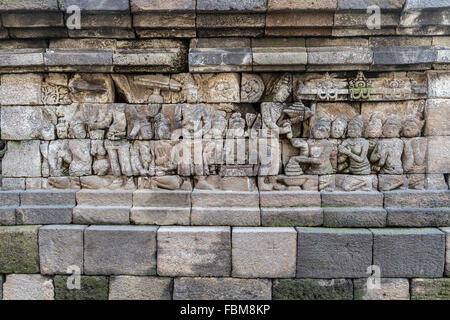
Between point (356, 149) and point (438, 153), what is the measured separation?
3.40 ft

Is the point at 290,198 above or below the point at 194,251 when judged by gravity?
above

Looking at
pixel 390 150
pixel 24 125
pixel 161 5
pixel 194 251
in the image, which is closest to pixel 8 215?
pixel 24 125

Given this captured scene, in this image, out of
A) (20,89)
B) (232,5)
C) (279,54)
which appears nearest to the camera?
(232,5)

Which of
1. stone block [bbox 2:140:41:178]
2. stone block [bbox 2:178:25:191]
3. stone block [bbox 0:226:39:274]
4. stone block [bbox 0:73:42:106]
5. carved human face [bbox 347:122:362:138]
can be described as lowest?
stone block [bbox 0:226:39:274]

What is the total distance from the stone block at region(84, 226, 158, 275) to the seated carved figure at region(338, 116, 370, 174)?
2532mm

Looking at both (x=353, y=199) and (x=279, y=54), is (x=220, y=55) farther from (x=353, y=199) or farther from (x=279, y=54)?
(x=353, y=199)

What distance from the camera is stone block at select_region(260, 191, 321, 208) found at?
369 cm

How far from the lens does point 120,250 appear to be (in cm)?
360

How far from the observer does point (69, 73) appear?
12.2ft

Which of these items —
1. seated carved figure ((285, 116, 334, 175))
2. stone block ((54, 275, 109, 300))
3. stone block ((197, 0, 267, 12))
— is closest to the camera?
stone block ((197, 0, 267, 12))

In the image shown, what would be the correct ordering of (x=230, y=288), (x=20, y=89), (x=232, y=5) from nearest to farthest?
(x=232, y=5) < (x=230, y=288) < (x=20, y=89)

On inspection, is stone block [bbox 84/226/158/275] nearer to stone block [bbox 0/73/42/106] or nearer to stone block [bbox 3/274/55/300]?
stone block [bbox 3/274/55/300]

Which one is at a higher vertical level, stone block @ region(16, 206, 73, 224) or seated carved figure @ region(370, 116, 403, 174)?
seated carved figure @ region(370, 116, 403, 174)

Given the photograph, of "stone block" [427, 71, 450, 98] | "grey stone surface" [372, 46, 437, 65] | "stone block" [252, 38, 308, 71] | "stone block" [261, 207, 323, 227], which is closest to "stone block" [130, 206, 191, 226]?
"stone block" [261, 207, 323, 227]
